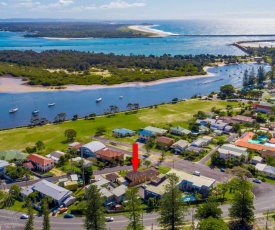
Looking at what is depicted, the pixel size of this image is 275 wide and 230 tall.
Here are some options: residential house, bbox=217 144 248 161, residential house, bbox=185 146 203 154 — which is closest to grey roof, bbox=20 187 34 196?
residential house, bbox=185 146 203 154

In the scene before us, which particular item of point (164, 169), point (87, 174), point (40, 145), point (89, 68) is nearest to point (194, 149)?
point (164, 169)

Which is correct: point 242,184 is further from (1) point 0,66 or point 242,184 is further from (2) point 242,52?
(2) point 242,52

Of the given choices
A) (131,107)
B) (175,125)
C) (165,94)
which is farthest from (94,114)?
(165,94)

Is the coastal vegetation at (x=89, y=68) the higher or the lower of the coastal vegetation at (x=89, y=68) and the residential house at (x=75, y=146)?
the higher

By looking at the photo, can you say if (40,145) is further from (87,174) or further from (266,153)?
(266,153)

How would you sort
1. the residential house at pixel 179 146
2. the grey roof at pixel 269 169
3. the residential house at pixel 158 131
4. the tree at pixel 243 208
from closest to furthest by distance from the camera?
1. the tree at pixel 243 208
2. the grey roof at pixel 269 169
3. the residential house at pixel 179 146
4. the residential house at pixel 158 131

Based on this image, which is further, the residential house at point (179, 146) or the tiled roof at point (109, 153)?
the residential house at point (179, 146)

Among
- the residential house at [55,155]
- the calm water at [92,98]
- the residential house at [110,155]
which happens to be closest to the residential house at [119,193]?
the residential house at [110,155]

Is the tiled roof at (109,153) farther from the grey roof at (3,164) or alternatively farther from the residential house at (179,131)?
the residential house at (179,131)

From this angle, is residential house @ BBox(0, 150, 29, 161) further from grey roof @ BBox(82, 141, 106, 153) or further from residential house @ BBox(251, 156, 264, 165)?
residential house @ BBox(251, 156, 264, 165)
